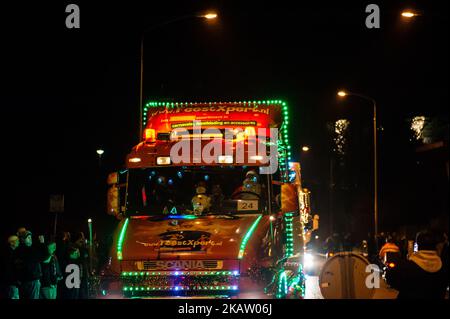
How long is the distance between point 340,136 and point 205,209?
148 feet

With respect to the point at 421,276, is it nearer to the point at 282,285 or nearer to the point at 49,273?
the point at 282,285

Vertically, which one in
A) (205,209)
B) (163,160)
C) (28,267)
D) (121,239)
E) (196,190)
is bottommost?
(28,267)

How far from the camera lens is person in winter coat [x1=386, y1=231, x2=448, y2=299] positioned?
299 inches

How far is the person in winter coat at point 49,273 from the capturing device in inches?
613

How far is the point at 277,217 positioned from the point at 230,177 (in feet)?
3.08

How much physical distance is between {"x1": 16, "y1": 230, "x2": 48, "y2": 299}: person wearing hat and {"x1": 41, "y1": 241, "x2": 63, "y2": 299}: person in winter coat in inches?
17.4

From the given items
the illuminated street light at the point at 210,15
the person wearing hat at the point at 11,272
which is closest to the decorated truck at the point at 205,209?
the person wearing hat at the point at 11,272

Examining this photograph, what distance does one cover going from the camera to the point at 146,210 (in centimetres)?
1123

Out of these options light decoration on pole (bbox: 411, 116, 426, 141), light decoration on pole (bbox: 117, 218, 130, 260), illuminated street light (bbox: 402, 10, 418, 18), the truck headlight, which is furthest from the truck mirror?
light decoration on pole (bbox: 411, 116, 426, 141)

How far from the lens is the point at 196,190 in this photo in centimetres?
1119

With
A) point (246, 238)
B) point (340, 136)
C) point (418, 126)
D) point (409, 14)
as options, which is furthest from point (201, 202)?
point (340, 136)

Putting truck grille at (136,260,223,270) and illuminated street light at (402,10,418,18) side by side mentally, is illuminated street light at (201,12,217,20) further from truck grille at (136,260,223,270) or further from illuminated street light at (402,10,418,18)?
truck grille at (136,260,223,270)

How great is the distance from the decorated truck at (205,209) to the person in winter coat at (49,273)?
4.42 m
